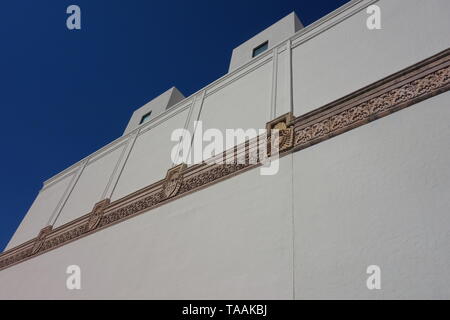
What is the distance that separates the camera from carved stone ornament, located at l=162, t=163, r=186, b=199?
2500 millimetres

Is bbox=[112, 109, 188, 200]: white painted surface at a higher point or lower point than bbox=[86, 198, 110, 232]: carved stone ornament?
higher

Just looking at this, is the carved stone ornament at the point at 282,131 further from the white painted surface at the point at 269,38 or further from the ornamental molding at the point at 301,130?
the white painted surface at the point at 269,38

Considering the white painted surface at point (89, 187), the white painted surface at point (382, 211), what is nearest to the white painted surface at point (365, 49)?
the white painted surface at point (382, 211)

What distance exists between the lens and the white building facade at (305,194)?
1.36m

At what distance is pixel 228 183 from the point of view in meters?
2.16

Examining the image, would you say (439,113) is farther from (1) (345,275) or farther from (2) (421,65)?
(1) (345,275)

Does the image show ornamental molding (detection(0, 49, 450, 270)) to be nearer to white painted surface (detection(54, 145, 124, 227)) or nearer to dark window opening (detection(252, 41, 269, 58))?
white painted surface (detection(54, 145, 124, 227))

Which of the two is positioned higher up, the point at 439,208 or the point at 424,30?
the point at 424,30

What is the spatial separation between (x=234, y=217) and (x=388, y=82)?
1156mm

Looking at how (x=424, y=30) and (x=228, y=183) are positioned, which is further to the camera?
(x=228, y=183)

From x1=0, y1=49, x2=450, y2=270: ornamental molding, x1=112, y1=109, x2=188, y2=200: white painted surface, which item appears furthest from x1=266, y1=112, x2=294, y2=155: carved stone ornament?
x1=112, y1=109, x2=188, y2=200: white painted surface

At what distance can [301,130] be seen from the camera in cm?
207
